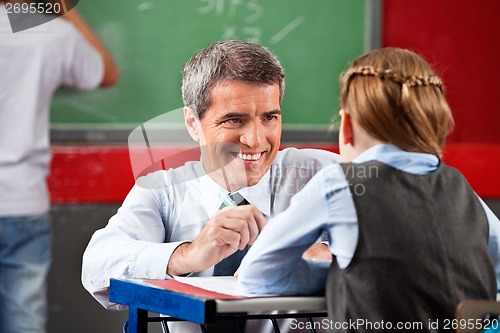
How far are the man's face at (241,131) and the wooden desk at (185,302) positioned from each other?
1.91 feet

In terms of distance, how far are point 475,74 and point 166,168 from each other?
1996mm

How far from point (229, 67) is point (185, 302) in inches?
31.9

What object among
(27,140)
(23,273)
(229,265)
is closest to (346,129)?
(229,265)

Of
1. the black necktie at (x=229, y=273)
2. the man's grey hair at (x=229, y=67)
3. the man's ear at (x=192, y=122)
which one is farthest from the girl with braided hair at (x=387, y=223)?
the man's ear at (x=192, y=122)

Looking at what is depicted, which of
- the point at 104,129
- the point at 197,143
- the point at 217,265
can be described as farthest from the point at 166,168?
the point at 104,129

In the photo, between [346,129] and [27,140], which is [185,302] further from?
[27,140]

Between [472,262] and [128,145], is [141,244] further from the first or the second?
[128,145]

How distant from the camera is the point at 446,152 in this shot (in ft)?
11.3

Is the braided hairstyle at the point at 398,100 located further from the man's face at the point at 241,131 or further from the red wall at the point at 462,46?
the red wall at the point at 462,46

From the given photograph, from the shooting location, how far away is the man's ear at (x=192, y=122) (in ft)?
7.12

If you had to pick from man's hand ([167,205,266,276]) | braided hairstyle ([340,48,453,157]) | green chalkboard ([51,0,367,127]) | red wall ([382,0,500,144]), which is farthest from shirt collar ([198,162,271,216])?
red wall ([382,0,500,144])

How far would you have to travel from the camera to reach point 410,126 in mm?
1438

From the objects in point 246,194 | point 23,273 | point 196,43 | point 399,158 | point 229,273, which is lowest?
point 23,273

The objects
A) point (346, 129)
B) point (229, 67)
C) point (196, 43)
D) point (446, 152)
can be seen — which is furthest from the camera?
point (446, 152)
